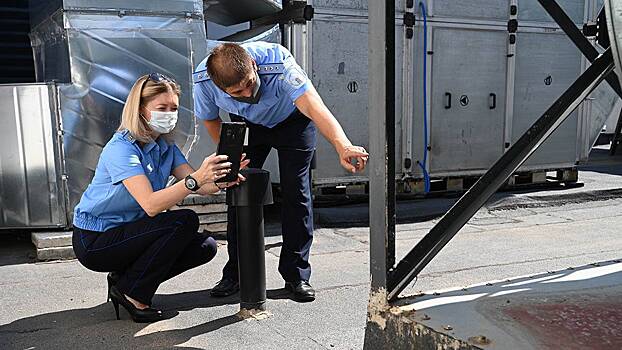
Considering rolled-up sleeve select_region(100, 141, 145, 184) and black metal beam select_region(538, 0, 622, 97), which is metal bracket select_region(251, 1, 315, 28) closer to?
rolled-up sleeve select_region(100, 141, 145, 184)

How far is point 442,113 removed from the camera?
21.9 ft

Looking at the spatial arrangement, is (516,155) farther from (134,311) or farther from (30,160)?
(30,160)

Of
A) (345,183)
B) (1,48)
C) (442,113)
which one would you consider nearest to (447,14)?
(442,113)

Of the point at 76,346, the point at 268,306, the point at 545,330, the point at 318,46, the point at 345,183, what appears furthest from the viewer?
the point at 345,183

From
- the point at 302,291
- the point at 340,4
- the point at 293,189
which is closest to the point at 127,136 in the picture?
the point at 293,189

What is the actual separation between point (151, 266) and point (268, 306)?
2.40 ft

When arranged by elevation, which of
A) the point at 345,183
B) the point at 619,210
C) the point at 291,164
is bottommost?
the point at 619,210

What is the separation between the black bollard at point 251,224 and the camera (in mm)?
3078

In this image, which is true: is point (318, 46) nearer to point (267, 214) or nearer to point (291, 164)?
point (267, 214)

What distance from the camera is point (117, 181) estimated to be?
289 centimetres

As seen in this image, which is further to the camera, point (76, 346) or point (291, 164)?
point (291, 164)

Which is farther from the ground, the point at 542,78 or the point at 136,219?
the point at 542,78

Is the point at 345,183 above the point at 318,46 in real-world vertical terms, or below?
below

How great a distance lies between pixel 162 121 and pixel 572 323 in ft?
6.82
